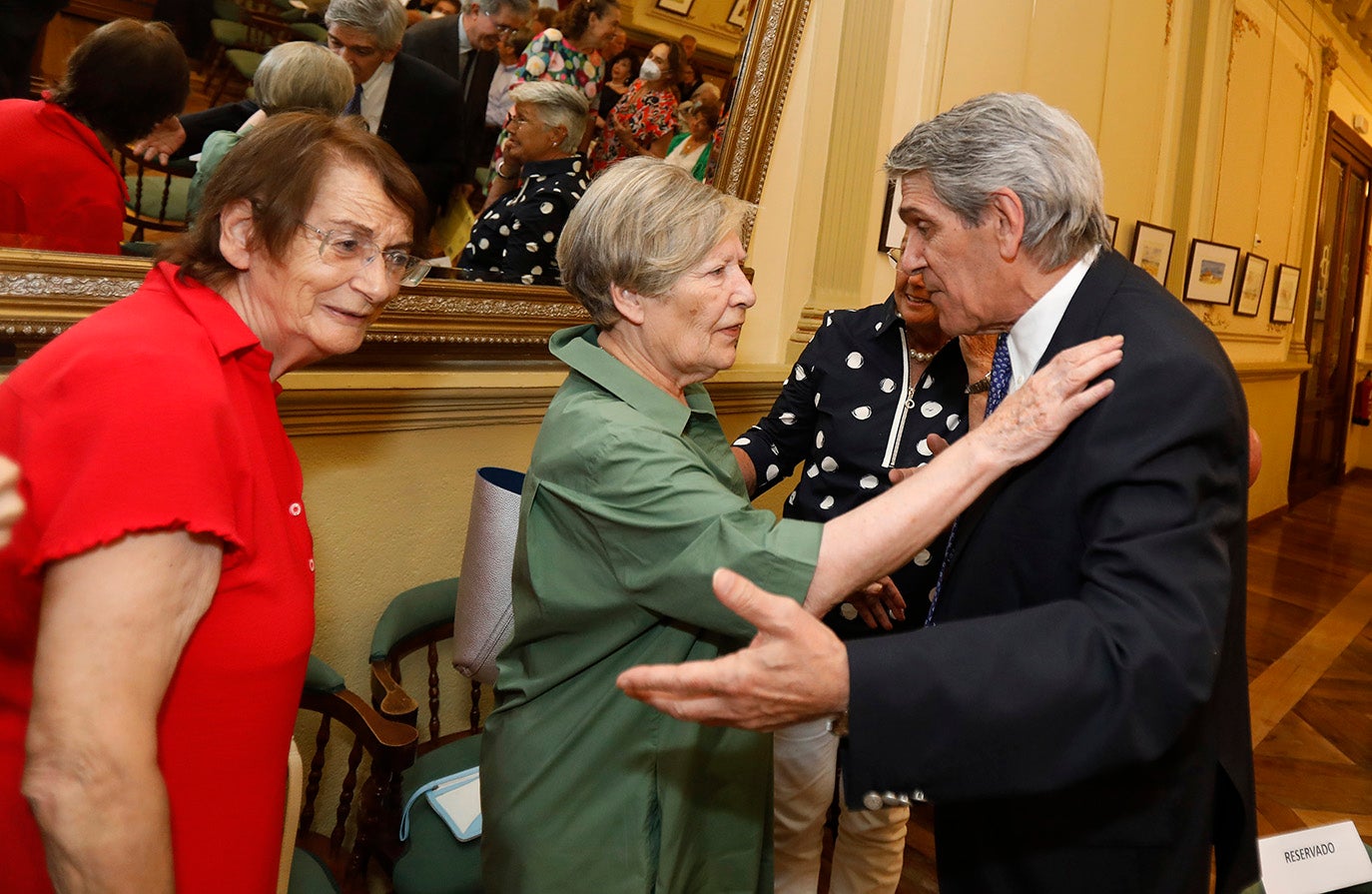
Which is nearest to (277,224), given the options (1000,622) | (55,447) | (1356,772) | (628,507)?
(55,447)

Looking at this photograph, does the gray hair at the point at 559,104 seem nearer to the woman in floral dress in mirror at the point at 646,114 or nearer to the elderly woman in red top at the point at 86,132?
the woman in floral dress in mirror at the point at 646,114

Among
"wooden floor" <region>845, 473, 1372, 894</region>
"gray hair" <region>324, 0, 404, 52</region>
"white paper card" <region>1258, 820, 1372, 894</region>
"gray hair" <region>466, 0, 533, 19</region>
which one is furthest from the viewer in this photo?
"wooden floor" <region>845, 473, 1372, 894</region>

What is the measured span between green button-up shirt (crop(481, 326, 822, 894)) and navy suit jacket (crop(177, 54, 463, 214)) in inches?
46.7

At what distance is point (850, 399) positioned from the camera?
2.41 m

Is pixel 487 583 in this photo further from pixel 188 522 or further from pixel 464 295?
pixel 188 522

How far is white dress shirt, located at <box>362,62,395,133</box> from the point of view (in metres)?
2.29

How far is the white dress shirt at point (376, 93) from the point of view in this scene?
2289 millimetres

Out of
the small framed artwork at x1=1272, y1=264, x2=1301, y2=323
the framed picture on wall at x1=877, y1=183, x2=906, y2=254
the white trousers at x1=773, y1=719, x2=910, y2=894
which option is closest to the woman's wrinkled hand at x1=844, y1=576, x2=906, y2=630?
the white trousers at x1=773, y1=719, x2=910, y2=894

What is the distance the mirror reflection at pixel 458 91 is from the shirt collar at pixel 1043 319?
160cm

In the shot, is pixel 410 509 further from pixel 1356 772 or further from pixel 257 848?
pixel 1356 772

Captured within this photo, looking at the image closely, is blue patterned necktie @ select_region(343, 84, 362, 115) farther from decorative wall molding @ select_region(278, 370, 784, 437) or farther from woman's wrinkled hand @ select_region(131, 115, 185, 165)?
decorative wall molding @ select_region(278, 370, 784, 437)

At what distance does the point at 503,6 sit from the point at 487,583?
1.50 metres

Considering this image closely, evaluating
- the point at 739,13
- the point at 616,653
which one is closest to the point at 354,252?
the point at 616,653

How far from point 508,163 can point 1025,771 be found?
2125 mm
